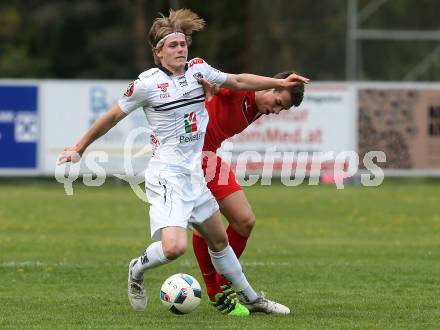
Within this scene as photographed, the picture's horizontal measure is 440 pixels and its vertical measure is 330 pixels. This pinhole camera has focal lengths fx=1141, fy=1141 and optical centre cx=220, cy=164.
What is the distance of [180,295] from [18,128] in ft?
48.1

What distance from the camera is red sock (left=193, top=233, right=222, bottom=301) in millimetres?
8672

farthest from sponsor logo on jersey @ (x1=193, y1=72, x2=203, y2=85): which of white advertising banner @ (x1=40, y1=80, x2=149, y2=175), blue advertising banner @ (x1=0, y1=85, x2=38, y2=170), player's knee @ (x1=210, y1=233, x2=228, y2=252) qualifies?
blue advertising banner @ (x1=0, y1=85, x2=38, y2=170)

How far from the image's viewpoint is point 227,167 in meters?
8.94

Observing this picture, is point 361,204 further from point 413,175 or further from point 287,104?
point 287,104

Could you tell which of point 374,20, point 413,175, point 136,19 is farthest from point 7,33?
point 413,175

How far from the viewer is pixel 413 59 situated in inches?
1012

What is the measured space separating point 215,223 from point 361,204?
11.6m

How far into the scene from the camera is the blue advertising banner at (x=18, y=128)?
72.5 feet

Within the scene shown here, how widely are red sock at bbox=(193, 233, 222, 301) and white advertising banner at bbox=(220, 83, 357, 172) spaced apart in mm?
13614

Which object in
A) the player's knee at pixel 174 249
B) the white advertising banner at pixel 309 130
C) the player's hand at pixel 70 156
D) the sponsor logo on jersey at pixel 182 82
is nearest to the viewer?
the player's hand at pixel 70 156

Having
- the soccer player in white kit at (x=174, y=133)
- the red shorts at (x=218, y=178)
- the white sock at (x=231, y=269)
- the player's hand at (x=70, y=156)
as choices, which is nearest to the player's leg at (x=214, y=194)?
the red shorts at (x=218, y=178)

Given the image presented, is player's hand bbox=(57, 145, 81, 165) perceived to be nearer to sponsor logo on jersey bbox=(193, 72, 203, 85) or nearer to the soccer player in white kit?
the soccer player in white kit

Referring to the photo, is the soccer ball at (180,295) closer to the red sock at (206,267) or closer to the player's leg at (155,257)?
the player's leg at (155,257)

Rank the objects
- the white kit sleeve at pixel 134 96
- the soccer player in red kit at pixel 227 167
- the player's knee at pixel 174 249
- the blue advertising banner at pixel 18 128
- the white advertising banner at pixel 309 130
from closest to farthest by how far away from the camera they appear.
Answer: the player's knee at pixel 174 249
the white kit sleeve at pixel 134 96
the soccer player in red kit at pixel 227 167
the blue advertising banner at pixel 18 128
the white advertising banner at pixel 309 130
